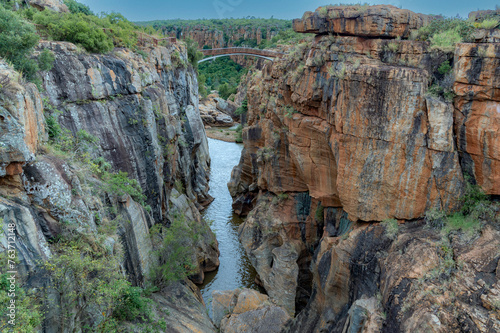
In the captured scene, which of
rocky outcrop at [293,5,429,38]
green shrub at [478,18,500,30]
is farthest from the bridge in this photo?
green shrub at [478,18,500,30]

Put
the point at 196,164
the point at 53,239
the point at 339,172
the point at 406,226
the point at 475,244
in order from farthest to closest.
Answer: the point at 196,164
the point at 339,172
the point at 406,226
the point at 475,244
the point at 53,239

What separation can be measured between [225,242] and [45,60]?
17.4 metres

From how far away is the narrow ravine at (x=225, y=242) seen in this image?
22.4 meters

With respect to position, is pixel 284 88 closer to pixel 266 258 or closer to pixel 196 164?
pixel 266 258

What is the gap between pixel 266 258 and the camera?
22.0m

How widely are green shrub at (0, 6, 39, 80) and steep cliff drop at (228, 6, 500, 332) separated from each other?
1263 centimetres

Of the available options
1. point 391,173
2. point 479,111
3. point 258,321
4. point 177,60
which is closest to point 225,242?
point 258,321

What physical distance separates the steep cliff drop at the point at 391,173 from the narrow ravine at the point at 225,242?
9.62 feet

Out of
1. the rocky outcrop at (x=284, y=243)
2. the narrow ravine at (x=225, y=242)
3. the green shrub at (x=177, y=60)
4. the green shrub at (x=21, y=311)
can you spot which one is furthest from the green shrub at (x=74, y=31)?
the rocky outcrop at (x=284, y=243)

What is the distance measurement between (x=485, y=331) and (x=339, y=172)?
27.1ft

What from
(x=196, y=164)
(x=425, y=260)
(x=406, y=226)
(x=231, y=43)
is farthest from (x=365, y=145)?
(x=231, y=43)

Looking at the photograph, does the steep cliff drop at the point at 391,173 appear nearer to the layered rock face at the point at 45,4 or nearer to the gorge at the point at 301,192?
the gorge at the point at 301,192

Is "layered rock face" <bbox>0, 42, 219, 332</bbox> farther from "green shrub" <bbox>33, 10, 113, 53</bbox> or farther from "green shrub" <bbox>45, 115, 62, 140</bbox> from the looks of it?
"green shrub" <bbox>33, 10, 113, 53</bbox>

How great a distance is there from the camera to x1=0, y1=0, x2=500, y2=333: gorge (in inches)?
388
